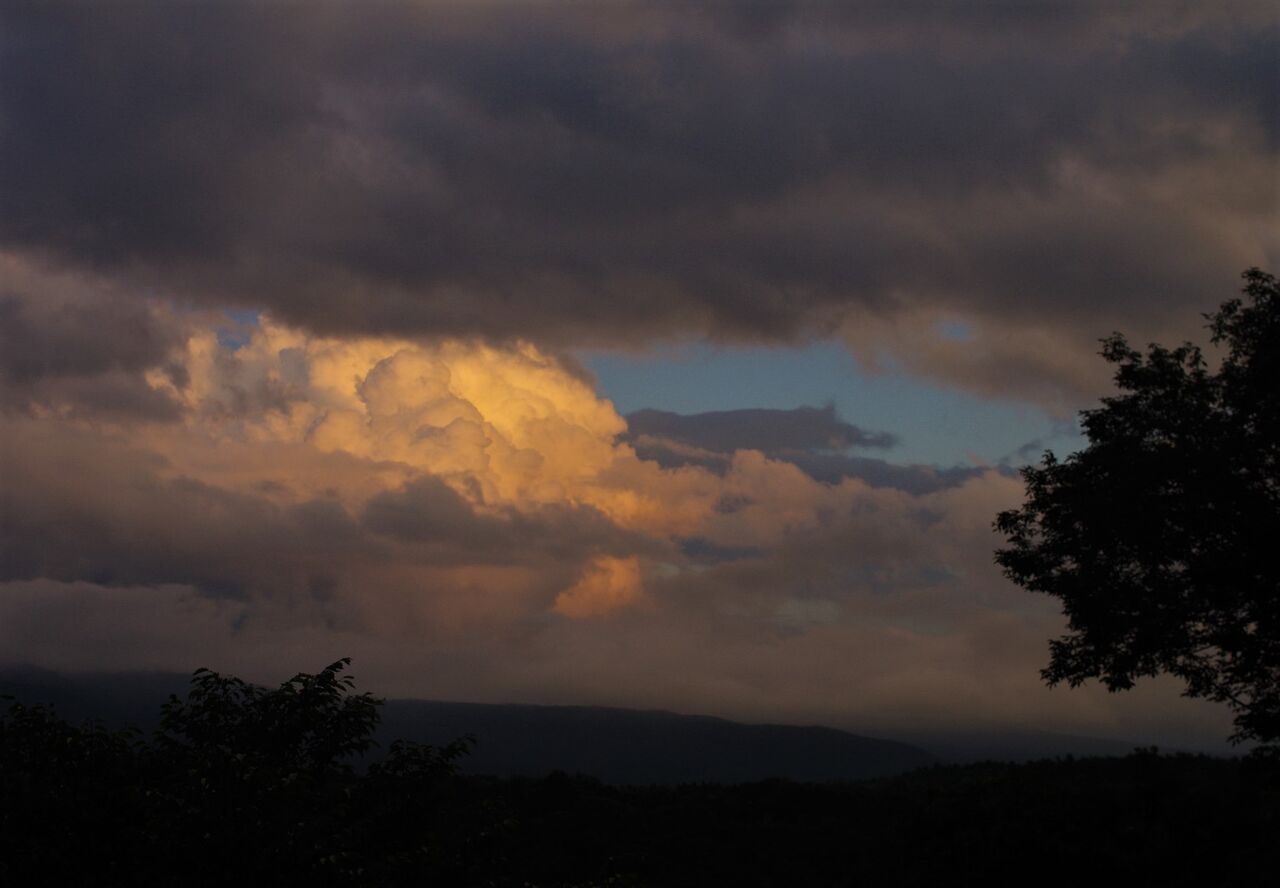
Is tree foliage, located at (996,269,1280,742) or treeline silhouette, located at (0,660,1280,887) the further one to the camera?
tree foliage, located at (996,269,1280,742)

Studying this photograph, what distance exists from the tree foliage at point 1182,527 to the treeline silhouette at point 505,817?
3615mm

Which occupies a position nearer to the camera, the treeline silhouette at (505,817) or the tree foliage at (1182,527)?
the treeline silhouette at (505,817)

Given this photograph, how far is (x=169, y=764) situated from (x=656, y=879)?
107 ft

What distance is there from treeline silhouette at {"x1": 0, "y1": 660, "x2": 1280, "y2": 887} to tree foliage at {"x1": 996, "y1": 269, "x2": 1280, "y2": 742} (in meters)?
3.61

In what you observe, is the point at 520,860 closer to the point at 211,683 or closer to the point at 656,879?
the point at 656,879

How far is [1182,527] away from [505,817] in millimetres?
22119

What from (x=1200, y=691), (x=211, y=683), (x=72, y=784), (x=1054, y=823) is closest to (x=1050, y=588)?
(x=1200, y=691)

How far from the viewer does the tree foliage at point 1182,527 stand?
2873cm

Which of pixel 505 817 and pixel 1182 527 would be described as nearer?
pixel 1182 527

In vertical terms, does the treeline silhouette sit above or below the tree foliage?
below

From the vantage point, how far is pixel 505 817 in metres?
39.1

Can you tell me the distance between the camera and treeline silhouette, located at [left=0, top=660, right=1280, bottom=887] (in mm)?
16781

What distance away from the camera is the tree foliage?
2873cm

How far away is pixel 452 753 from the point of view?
21.5 meters
